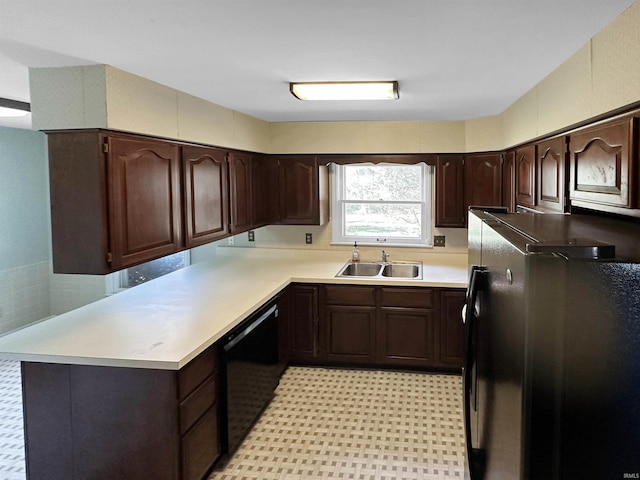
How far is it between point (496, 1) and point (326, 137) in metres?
3.15

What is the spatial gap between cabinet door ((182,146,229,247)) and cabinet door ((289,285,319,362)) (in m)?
0.80

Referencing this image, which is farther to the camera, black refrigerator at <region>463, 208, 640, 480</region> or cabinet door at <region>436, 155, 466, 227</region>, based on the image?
cabinet door at <region>436, 155, 466, 227</region>

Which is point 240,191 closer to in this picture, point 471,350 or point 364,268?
point 364,268

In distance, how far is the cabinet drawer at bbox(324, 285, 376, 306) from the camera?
4.20 m

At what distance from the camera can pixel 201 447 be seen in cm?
264

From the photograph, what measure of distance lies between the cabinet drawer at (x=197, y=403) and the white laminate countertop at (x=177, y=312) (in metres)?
0.22

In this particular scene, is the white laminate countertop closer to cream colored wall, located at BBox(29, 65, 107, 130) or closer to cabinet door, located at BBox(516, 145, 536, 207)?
cabinet door, located at BBox(516, 145, 536, 207)

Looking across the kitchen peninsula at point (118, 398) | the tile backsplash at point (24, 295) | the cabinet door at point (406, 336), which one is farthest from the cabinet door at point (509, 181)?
the tile backsplash at point (24, 295)

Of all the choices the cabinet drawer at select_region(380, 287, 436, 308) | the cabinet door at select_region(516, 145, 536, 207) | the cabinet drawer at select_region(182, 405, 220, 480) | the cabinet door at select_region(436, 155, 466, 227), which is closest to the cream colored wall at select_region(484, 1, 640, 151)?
the cabinet door at select_region(516, 145, 536, 207)

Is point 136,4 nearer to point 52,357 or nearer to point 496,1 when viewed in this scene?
point 496,1

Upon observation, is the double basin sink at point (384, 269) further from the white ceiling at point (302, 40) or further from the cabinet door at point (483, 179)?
the white ceiling at point (302, 40)

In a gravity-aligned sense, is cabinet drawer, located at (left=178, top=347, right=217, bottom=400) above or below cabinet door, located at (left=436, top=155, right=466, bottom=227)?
below

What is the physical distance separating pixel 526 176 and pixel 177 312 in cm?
233

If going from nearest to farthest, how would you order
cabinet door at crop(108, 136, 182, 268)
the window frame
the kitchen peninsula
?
the kitchen peninsula < cabinet door at crop(108, 136, 182, 268) < the window frame
